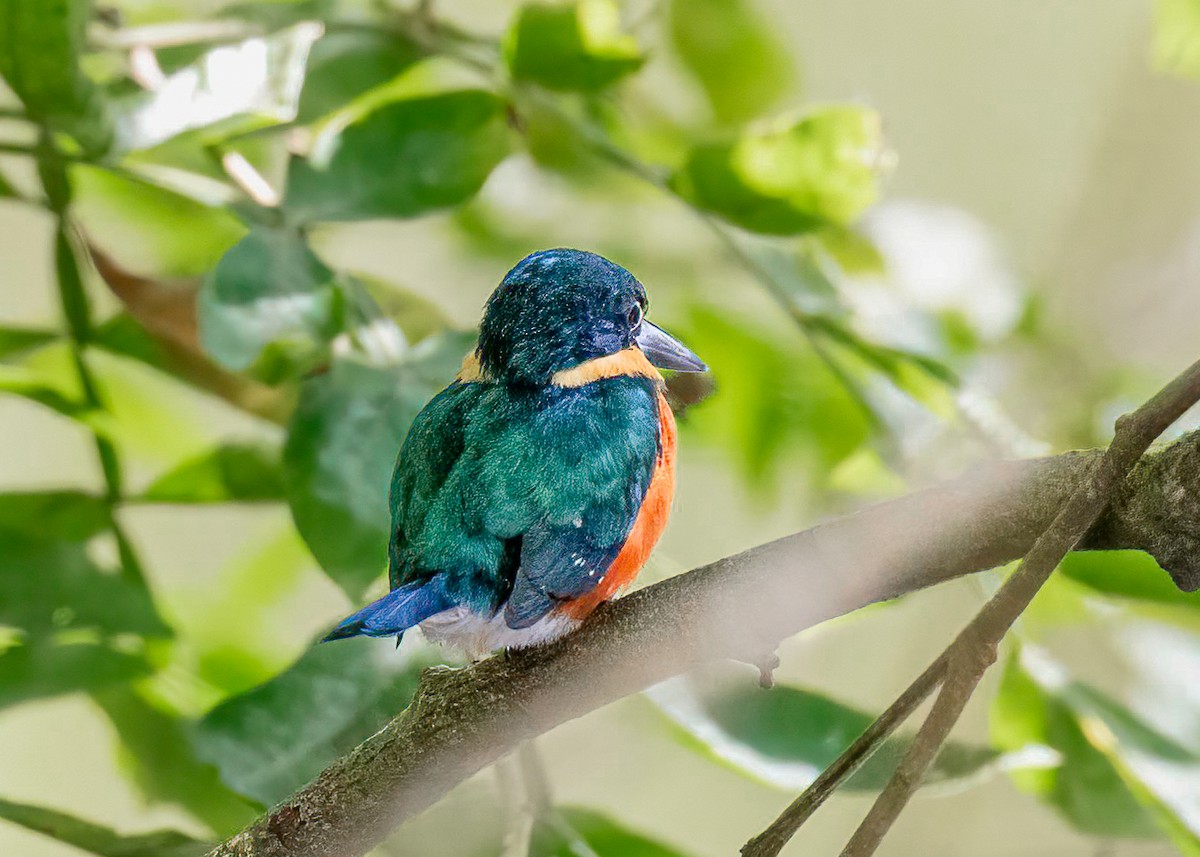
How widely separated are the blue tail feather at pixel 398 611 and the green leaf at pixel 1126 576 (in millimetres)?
380

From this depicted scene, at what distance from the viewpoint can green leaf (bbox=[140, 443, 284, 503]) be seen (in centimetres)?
87

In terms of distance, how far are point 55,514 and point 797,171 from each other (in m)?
0.59

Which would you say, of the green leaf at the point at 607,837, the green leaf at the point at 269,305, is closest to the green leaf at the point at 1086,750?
the green leaf at the point at 607,837

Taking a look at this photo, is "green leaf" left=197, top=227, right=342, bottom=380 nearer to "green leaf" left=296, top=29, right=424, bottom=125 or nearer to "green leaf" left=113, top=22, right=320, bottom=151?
"green leaf" left=113, top=22, right=320, bottom=151

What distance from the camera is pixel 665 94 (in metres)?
1.81

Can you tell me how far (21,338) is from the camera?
2.88ft

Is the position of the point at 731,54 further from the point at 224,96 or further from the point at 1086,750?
the point at 1086,750

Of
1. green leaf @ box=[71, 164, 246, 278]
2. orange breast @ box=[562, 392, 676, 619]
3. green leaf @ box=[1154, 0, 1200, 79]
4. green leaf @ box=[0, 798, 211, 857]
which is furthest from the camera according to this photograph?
green leaf @ box=[71, 164, 246, 278]

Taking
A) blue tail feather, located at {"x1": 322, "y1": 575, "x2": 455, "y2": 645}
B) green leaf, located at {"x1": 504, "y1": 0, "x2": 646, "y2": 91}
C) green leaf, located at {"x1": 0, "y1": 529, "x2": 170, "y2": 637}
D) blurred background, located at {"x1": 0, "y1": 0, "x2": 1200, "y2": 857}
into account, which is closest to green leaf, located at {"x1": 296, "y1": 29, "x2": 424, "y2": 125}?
blurred background, located at {"x1": 0, "y1": 0, "x2": 1200, "y2": 857}

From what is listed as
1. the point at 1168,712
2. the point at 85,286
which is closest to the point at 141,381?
the point at 85,286

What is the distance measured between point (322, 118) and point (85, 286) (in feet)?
0.74

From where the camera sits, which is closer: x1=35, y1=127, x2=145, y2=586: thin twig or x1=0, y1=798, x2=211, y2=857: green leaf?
x1=0, y1=798, x2=211, y2=857: green leaf

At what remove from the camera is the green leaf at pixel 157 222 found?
1030 millimetres

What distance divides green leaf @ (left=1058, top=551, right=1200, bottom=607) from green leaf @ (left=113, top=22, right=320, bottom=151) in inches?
21.8
